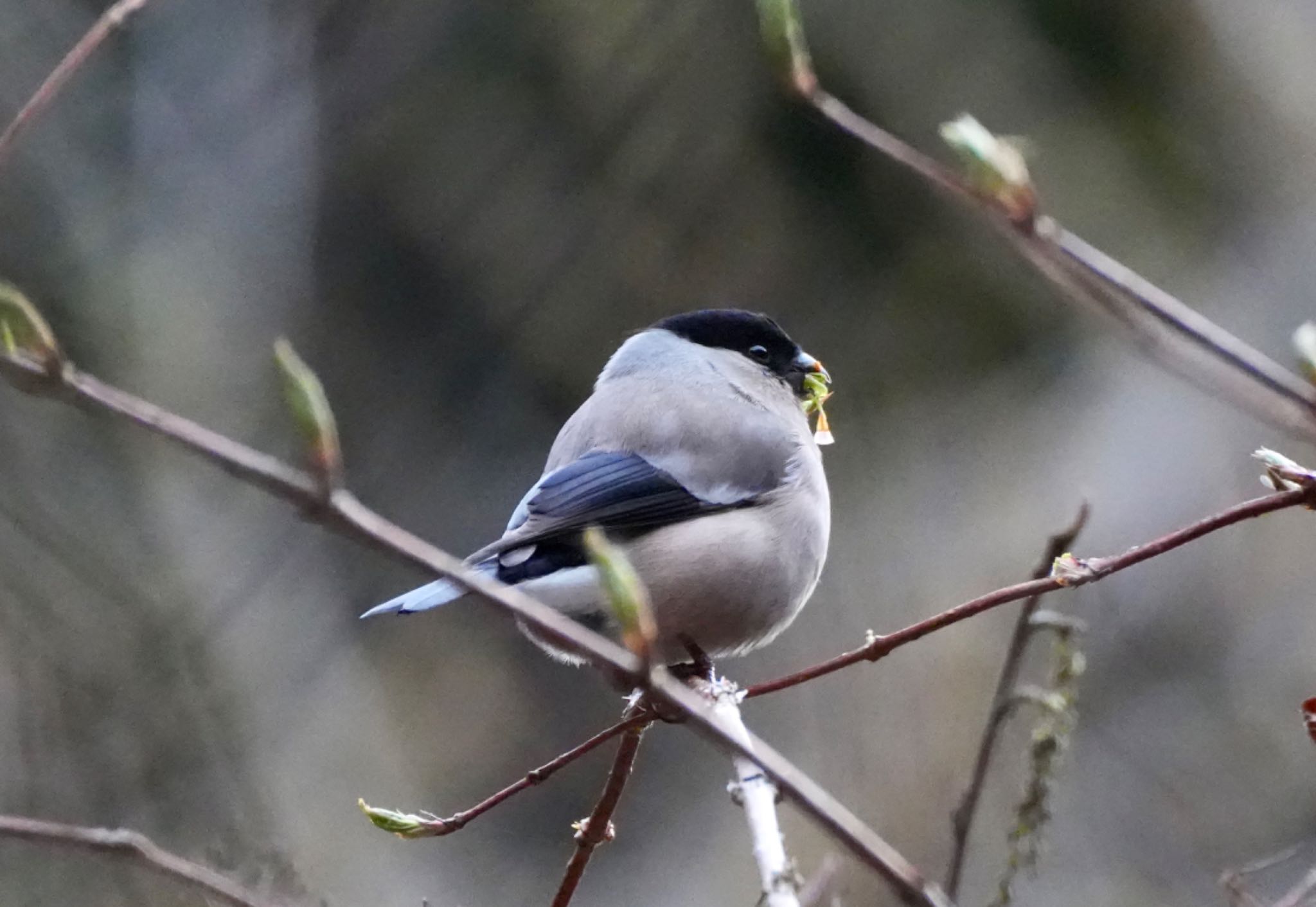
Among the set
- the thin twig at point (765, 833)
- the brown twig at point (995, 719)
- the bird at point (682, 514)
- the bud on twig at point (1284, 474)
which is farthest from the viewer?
the bird at point (682, 514)

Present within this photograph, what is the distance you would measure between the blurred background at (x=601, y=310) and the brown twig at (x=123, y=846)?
301 cm

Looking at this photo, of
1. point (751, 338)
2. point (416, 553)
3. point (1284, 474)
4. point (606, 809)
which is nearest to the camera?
point (416, 553)

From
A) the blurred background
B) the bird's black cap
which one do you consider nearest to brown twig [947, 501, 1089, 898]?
the bird's black cap

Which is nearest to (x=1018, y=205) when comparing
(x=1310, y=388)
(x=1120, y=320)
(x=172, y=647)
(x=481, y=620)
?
(x=1120, y=320)

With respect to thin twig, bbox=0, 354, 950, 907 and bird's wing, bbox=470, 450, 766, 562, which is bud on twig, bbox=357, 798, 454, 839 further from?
thin twig, bbox=0, 354, 950, 907

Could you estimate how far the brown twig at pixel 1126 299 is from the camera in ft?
2.46

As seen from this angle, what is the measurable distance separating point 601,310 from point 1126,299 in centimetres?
366

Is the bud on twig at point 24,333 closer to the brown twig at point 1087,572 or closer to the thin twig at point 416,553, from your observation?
the thin twig at point 416,553

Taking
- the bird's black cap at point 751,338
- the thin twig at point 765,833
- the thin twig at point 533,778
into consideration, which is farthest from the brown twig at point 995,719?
the bird's black cap at point 751,338

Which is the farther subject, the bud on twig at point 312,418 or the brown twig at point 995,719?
the brown twig at point 995,719

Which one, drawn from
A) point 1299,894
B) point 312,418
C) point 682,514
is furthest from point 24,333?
point 682,514

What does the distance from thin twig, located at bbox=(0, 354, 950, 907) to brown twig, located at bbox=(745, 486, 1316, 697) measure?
0.37 metres

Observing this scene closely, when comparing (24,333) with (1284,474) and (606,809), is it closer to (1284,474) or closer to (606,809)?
(1284,474)

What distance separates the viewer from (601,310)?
4.41m
